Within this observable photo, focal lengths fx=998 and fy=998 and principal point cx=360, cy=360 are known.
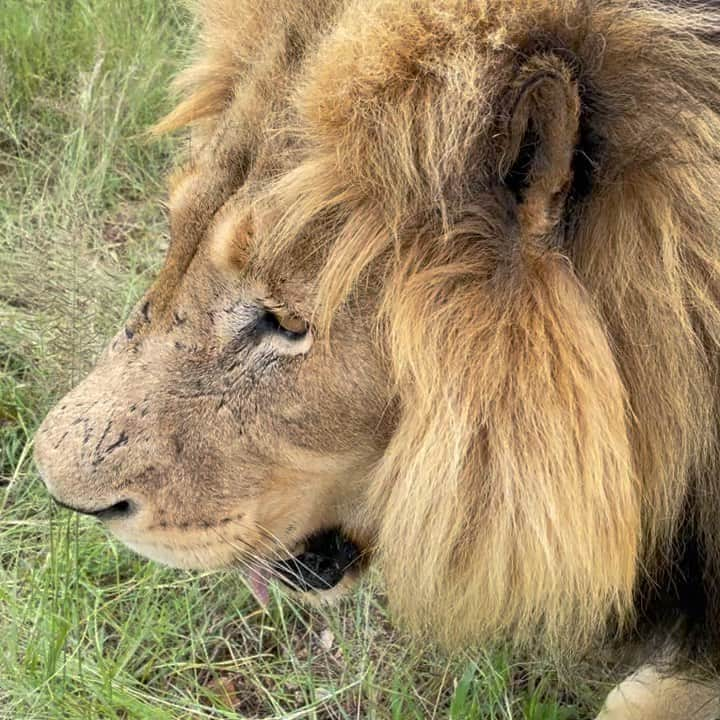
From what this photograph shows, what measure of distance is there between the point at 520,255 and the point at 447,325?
124 mm

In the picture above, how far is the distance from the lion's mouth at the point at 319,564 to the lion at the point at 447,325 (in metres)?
0.08

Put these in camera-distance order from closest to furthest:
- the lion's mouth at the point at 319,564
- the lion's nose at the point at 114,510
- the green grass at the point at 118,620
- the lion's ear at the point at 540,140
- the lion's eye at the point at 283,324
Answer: the lion's ear at the point at 540,140, the lion's eye at the point at 283,324, the lion's nose at the point at 114,510, the lion's mouth at the point at 319,564, the green grass at the point at 118,620

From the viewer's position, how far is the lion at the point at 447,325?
115cm

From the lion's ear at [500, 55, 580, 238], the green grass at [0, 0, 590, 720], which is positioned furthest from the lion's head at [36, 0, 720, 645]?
the green grass at [0, 0, 590, 720]

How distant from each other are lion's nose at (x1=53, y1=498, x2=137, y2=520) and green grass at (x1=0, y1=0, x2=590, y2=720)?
0.56 m

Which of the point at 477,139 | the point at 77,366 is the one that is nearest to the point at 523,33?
the point at 477,139

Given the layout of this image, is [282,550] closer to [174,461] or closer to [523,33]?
[174,461]

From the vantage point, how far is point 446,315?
4.07ft

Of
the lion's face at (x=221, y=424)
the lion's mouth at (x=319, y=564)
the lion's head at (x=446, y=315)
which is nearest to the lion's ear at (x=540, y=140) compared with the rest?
the lion's head at (x=446, y=315)

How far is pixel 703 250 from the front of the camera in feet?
3.80

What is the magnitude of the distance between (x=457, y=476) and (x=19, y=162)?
2603 mm

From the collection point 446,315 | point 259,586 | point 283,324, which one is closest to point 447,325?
point 446,315

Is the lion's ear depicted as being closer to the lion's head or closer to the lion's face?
the lion's head

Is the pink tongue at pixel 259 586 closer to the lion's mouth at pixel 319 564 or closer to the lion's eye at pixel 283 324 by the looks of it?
the lion's mouth at pixel 319 564
